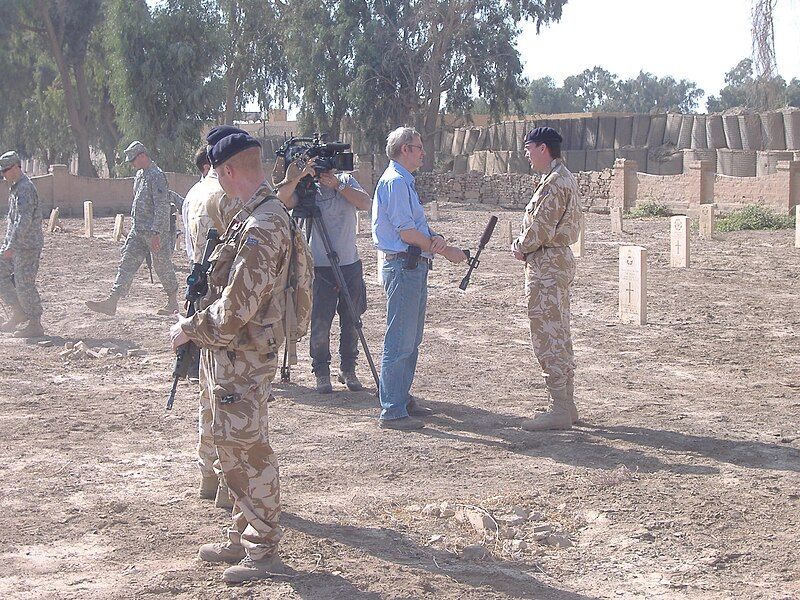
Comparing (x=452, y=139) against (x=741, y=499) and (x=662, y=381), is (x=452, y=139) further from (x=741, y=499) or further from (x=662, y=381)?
(x=741, y=499)

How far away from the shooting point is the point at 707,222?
21234 millimetres

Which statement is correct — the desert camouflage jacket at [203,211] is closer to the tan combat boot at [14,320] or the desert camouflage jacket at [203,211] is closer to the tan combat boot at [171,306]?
the tan combat boot at [14,320]

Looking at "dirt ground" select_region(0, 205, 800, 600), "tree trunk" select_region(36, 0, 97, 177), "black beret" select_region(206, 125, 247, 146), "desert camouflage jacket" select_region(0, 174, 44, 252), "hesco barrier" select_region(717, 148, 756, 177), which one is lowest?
"dirt ground" select_region(0, 205, 800, 600)

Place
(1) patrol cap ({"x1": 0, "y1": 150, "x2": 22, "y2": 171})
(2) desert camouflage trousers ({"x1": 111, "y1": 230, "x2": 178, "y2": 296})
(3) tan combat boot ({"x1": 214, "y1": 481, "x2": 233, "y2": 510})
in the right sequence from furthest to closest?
(2) desert camouflage trousers ({"x1": 111, "y1": 230, "x2": 178, "y2": 296}) → (1) patrol cap ({"x1": 0, "y1": 150, "x2": 22, "y2": 171}) → (3) tan combat boot ({"x1": 214, "y1": 481, "x2": 233, "y2": 510})

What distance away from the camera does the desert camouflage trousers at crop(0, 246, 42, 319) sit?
10211 millimetres

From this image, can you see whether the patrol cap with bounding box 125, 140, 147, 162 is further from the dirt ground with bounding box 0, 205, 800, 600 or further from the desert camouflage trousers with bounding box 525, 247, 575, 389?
the desert camouflage trousers with bounding box 525, 247, 575, 389

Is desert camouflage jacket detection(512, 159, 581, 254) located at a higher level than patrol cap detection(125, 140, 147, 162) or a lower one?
lower

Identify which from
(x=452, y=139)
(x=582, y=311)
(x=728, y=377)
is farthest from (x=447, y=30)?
(x=728, y=377)

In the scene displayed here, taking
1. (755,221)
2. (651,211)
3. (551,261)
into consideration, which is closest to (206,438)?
(551,261)

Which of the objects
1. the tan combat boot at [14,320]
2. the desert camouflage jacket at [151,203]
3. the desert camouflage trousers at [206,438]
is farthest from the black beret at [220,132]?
the tan combat boot at [14,320]

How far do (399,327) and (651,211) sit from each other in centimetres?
2347

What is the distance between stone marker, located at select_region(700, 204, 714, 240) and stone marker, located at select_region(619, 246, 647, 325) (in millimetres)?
10492

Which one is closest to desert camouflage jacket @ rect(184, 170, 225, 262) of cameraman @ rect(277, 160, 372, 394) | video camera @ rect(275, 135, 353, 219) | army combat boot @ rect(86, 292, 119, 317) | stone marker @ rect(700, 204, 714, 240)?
video camera @ rect(275, 135, 353, 219)

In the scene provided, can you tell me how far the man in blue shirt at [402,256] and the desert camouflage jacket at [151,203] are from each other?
4664mm
